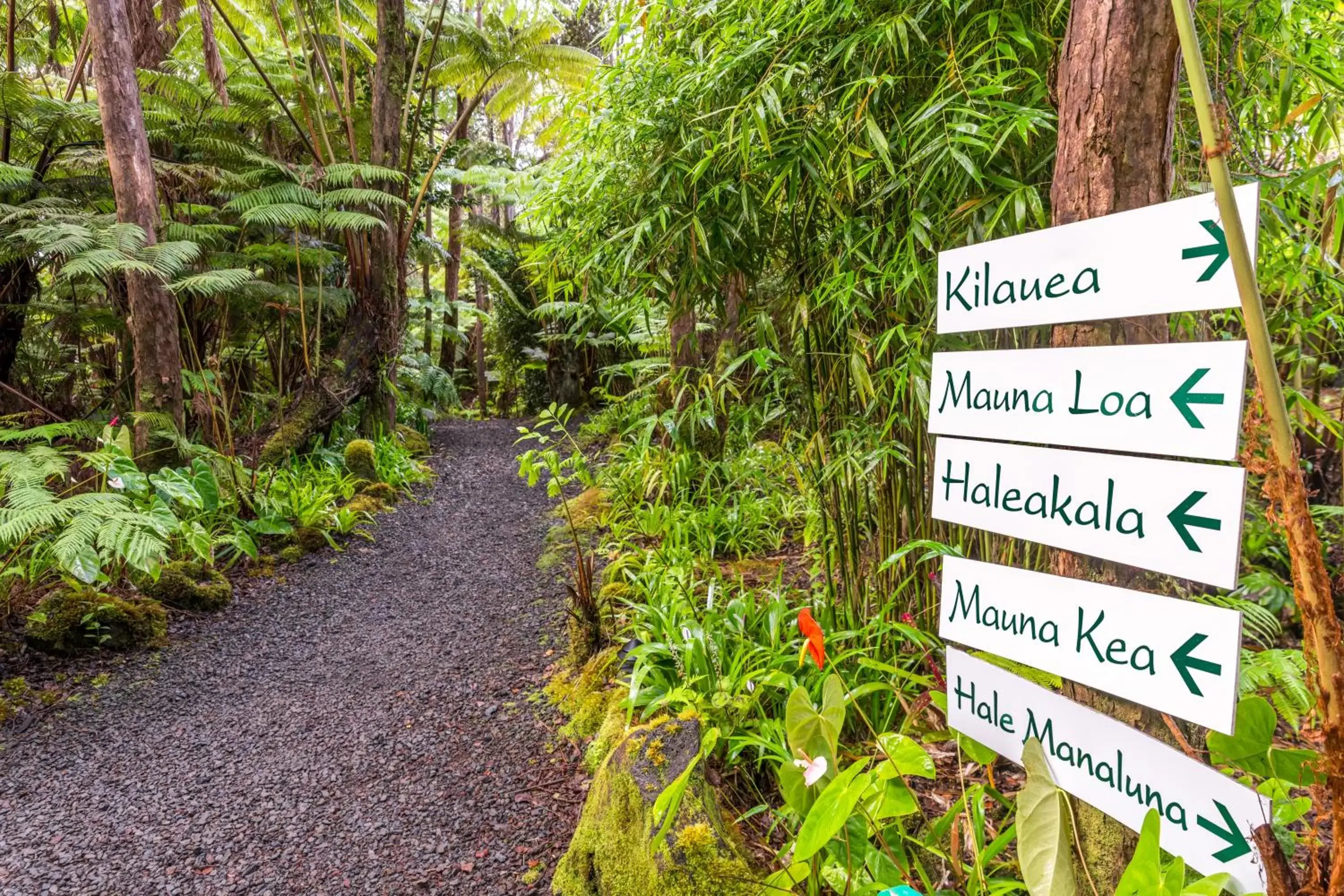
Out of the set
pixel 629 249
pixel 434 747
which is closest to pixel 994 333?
pixel 629 249

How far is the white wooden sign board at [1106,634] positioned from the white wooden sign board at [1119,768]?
5cm

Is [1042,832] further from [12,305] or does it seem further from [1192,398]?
[12,305]

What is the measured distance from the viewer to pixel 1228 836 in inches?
27.9

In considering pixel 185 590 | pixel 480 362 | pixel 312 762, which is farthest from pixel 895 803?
pixel 480 362

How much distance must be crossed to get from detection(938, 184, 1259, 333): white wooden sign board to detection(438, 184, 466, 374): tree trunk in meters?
7.14

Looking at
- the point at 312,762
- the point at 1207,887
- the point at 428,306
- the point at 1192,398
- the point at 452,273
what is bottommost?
the point at 312,762

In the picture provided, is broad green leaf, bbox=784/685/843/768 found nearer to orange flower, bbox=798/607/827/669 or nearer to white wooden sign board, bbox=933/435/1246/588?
orange flower, bbox=798/607/827/669

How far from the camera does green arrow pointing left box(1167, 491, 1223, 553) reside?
2.29ft

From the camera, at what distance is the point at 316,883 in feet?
4.94

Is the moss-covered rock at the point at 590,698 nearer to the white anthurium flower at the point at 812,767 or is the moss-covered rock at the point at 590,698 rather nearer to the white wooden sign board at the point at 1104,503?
the white anthurium flower at the point at 812,767

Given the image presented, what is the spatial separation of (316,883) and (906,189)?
6.47 feet

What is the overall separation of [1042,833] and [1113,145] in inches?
33.6

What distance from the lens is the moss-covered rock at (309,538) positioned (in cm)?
353

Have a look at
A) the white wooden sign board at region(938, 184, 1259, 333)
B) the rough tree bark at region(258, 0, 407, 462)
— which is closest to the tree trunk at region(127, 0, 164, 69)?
the rough tree bark at region(258, 0, 407, 462)
